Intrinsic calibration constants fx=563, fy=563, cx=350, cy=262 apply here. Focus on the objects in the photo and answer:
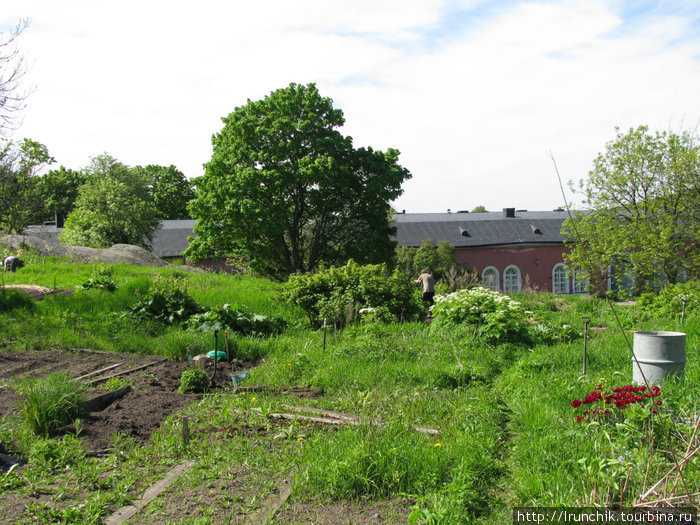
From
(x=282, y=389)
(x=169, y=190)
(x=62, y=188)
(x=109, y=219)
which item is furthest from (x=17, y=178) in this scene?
(x=62, y=188)

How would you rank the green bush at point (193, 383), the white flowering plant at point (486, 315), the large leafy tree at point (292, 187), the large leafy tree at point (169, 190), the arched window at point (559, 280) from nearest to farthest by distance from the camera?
the green bush at point (193, 383), the white flowering plant at point (486, 315), the large leafy tree at point (292, 187), the arched window at point (559, 280), the large leafy tree at point (169, 190)

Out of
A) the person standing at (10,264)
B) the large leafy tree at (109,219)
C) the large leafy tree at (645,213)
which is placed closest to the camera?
the person standing at (10,264)

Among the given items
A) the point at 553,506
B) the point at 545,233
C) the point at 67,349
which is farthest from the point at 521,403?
the point at 545,233

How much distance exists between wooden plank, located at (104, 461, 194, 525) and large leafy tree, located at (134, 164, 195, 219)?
5067 cm

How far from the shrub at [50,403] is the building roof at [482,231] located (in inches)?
1337

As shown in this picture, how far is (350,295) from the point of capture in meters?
11.3

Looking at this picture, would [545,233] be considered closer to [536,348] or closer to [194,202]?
[194,202]

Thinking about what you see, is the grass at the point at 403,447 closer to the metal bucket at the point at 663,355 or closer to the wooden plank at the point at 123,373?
the metal bucket at the point at 663,355

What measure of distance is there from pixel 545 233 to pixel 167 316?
35.3m

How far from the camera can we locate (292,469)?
388 cm

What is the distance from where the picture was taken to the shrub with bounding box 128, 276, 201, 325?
9680 mm

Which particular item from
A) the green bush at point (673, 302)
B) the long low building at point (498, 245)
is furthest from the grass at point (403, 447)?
the long low building at point (498, 245)

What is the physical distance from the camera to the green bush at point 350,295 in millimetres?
11062

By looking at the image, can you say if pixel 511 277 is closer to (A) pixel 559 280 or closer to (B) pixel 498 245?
(B) pixel 498 245
